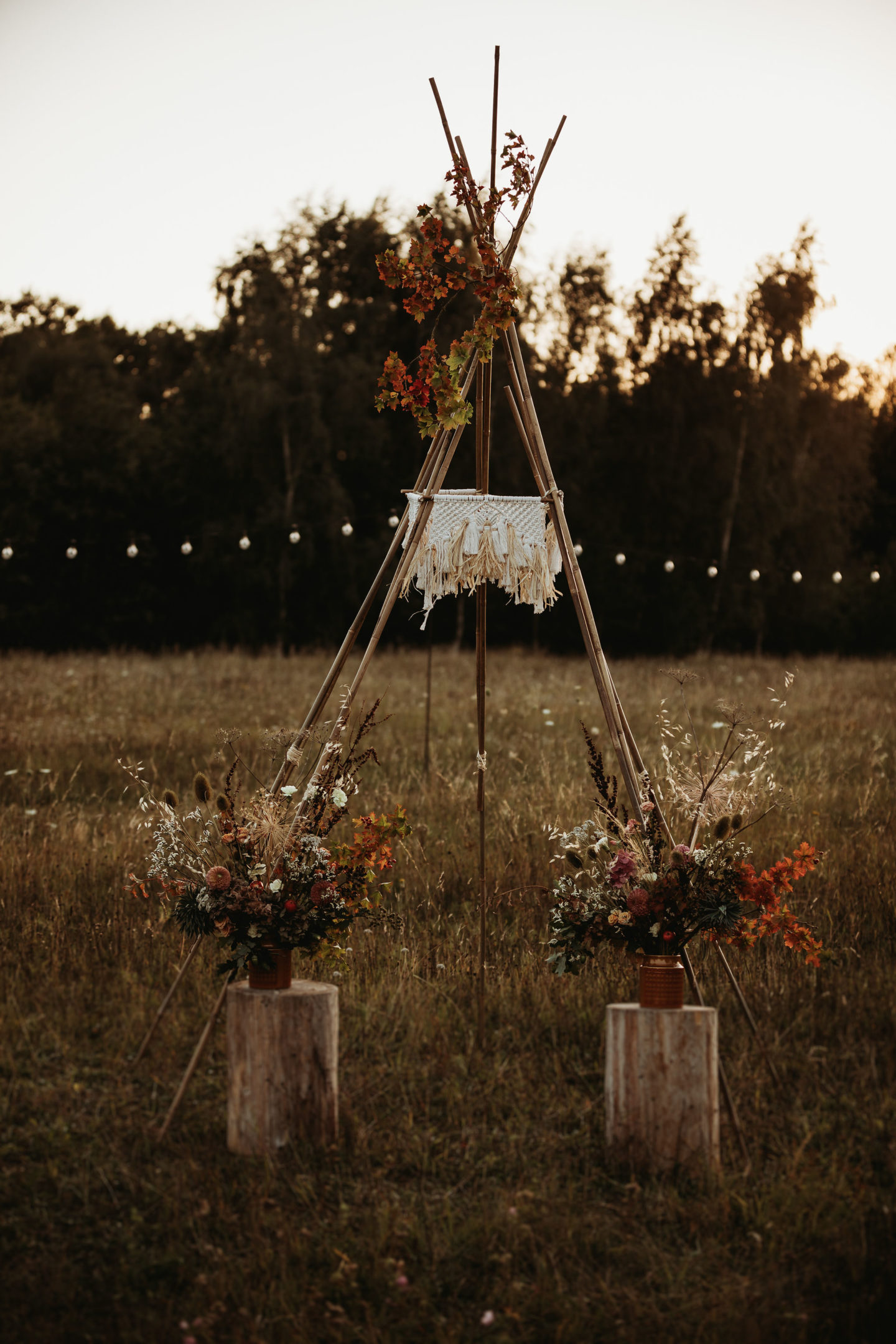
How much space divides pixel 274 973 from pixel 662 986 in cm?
126

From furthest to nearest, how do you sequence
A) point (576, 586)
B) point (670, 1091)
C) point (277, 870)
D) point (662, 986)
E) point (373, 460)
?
point (373, 460), point (576, 586), point (277, 870), point (662, 986), point (670, 1091)

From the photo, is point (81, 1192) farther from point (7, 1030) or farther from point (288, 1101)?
point (7, 1030)

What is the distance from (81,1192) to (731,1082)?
7.12ft

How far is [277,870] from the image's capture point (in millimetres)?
3854

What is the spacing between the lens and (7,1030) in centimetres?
417

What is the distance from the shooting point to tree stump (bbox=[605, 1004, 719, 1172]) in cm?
346

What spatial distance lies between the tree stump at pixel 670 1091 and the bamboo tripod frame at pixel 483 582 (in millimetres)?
453

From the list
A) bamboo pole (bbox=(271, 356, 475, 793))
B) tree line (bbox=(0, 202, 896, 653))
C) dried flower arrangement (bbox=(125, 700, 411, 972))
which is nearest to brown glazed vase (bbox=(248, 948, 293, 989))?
dried flower arrangement (bbox=(125, 700, 411, 972))

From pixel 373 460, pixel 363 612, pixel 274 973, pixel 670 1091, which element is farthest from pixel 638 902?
pixel 373 460

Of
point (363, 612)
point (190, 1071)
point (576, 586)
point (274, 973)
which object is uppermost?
point (576, 586)

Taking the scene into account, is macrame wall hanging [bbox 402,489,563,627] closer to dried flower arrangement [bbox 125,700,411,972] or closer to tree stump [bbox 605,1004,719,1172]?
dried flower arrangement [bbox 125,700,411,972]

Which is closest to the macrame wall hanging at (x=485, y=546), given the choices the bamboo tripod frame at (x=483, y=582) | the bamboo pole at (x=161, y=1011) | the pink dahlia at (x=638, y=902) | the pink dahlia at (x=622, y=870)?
the bamboo tripod frame at (x=483, y=582)

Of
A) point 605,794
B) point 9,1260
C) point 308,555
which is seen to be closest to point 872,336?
point 308,555

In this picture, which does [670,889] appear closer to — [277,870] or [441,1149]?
[441,1149]
